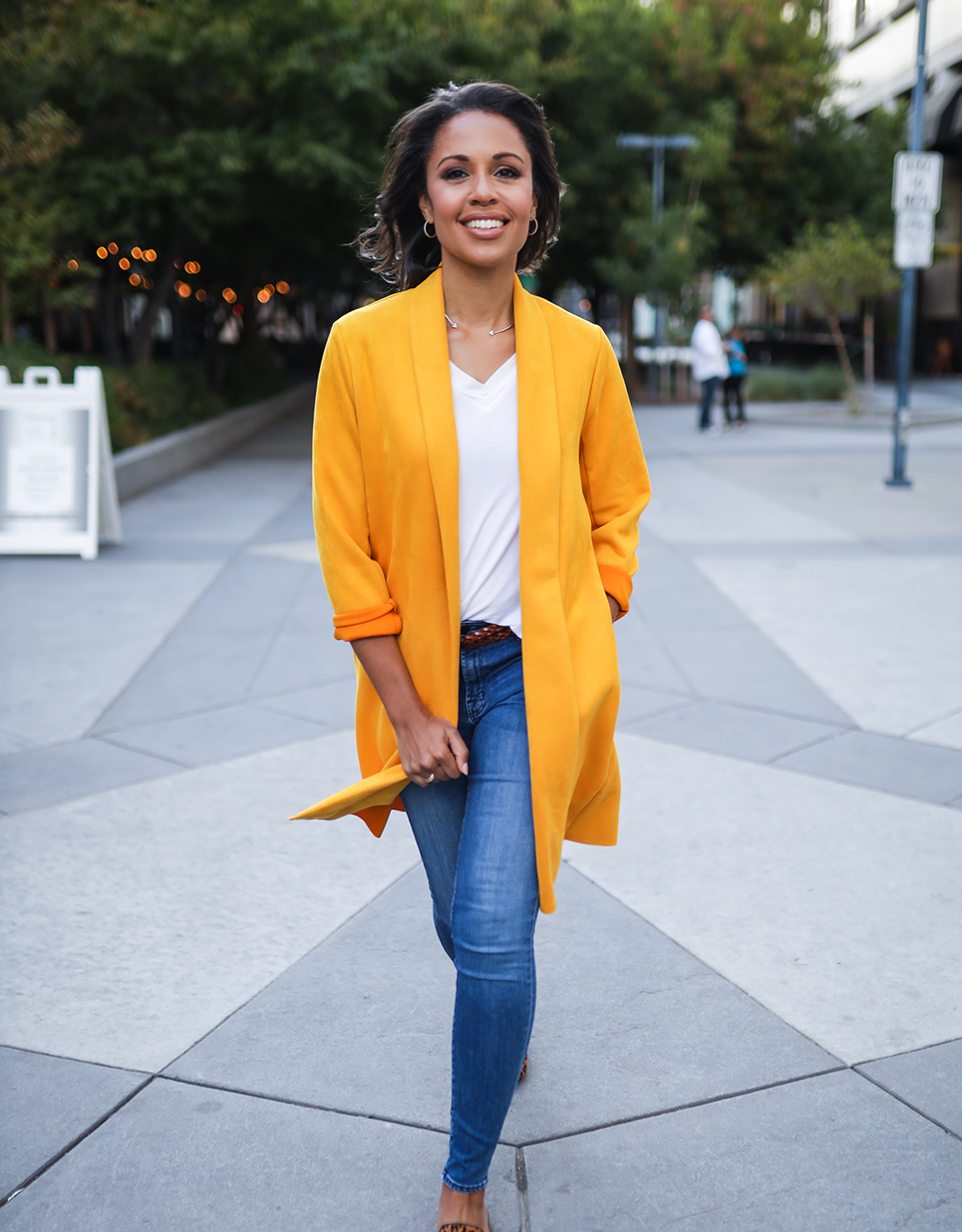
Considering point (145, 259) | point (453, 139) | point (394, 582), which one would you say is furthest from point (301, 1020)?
point (145, 259)

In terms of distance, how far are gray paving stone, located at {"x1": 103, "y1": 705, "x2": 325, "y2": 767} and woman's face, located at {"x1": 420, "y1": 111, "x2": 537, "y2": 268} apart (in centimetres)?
293

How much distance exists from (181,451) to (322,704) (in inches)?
384

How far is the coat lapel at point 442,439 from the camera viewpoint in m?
2.15

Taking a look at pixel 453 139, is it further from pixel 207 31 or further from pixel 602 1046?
pixel 207 31

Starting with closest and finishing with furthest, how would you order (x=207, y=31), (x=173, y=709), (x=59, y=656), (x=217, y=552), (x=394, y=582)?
1. (x=394, y=582)
2. (x=173, y=709)
3. (x=59, y=656)
4. (x=217, y=552)
5. (x=207, y=31)

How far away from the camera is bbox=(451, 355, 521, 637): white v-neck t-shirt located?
220 cm

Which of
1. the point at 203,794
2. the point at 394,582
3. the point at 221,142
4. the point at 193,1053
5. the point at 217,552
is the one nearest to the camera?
the point at 394,582

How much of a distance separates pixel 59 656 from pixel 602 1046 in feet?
14.0

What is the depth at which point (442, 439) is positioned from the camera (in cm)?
215

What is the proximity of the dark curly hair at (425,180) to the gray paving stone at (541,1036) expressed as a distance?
1708 millimetres

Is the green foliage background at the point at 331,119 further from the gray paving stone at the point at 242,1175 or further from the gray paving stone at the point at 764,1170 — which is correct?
the gray paving stone at the point at 764,1170

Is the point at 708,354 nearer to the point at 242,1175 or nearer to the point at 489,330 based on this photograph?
the point at 489,330

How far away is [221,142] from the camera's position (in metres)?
13.8

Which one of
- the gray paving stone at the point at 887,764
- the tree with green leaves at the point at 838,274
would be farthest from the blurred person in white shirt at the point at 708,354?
the gray paving stone at the point at 887,764
